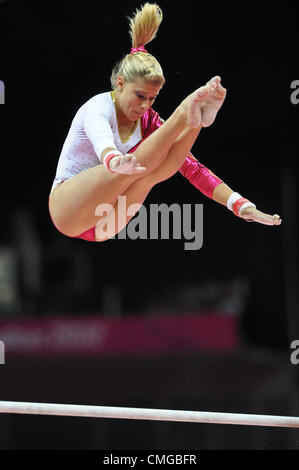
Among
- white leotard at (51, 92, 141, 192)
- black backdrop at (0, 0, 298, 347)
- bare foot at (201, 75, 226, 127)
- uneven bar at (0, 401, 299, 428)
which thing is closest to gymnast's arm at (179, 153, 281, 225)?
white leotard at (51, 92, 141, 192)

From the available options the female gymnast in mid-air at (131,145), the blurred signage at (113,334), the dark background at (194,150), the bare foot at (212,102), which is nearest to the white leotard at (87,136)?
the female gymnast in mid-air at (131,145)

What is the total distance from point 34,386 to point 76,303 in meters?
0.92

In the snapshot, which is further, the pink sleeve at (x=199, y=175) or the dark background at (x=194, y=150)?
the dark background at (x=194, y=150)

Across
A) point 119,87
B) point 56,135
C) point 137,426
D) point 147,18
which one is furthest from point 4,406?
point 56,135

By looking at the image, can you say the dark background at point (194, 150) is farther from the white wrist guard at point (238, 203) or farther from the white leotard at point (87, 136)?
the white wrist guard at point (238, 203)

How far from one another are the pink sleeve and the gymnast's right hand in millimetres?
733

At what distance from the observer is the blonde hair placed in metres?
2.57

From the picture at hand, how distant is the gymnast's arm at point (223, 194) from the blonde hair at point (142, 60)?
465 mm

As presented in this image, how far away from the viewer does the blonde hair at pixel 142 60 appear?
257cm

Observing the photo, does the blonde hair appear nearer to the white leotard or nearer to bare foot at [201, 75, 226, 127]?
the white leotard

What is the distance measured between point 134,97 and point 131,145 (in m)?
0.22

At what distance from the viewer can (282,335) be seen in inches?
234
